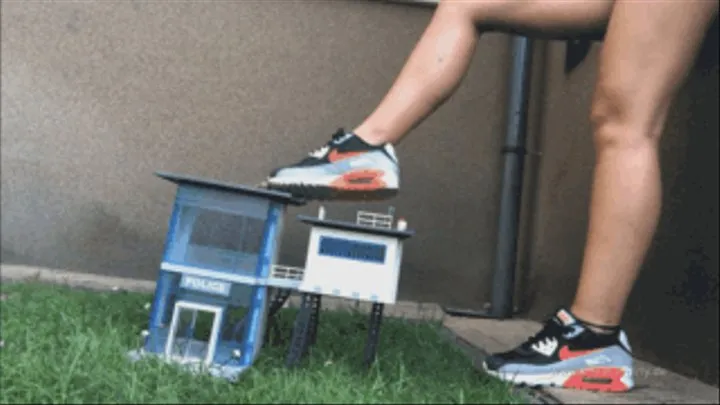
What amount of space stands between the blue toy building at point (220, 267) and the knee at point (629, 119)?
0.59m

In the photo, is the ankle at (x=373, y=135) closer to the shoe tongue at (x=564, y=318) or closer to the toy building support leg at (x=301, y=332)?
the toy building support leg at (x=301, y=332)

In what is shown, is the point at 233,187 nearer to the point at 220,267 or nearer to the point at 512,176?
the point at 220,267

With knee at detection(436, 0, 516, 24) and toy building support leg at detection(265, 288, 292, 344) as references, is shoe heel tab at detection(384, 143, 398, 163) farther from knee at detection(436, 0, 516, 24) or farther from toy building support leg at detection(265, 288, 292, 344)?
toy building support leg at detection(265, 288, 292, 344)

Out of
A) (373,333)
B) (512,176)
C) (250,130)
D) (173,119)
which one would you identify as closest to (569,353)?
(373,333)

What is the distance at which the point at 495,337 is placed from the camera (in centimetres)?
218

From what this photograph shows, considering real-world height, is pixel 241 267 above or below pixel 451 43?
below

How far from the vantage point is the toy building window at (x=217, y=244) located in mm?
1549

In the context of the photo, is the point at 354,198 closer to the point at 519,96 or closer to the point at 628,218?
the point at 628,218

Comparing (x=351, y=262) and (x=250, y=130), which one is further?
(x=250, y=130)

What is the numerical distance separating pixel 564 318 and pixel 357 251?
1.31ft

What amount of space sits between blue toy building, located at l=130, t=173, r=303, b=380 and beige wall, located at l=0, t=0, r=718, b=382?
3.42ft

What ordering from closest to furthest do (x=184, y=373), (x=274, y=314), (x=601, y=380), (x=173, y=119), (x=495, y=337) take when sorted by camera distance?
(x=184, y=373)
(x=601, y=380)
(x=274, y=314)
(x=495, y=337)
(x=173, y=119)

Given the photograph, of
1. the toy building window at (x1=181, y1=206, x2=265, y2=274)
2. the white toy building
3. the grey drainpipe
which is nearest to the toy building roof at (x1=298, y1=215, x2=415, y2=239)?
the white toy building

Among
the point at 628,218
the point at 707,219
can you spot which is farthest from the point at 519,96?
the point at 628,218
